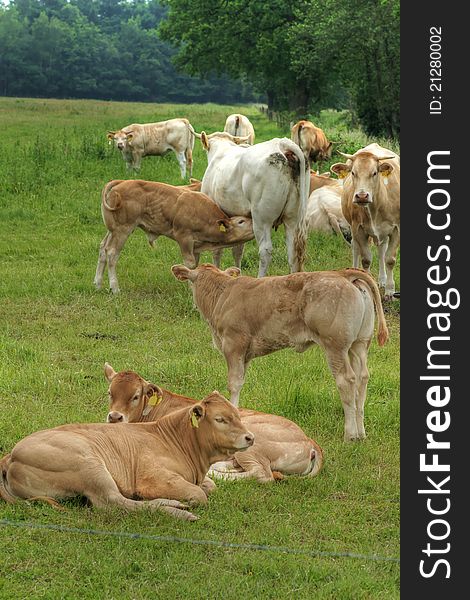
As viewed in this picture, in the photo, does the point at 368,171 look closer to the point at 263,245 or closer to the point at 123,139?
the point at 263,245

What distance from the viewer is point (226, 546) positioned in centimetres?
611

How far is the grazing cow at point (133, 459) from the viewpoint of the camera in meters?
6.62

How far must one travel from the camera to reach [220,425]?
7039 millimetres

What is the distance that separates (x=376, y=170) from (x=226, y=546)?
8.25m

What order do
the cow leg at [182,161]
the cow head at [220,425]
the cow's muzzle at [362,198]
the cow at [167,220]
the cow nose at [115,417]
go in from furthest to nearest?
the cow leg at [182,161] < the cow at [167,220] < the cow's muzzle at [362,198] < the cow nose at [115,417] < the cow head at [220,425]

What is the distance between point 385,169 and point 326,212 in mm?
4058

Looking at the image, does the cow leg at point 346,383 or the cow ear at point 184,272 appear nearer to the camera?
the cow leg at point 346,383

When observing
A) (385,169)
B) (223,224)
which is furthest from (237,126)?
(385,169)

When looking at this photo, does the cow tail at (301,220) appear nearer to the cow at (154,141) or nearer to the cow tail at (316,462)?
the cow tail at (316,462)

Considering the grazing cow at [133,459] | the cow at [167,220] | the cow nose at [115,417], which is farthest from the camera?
the cow at [167,220]

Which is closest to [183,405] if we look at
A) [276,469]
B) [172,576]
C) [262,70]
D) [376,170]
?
[276,469]

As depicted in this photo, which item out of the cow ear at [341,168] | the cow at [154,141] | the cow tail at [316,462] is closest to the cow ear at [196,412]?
the cow tail at [316,462]

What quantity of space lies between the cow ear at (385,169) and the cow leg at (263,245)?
1690 mm

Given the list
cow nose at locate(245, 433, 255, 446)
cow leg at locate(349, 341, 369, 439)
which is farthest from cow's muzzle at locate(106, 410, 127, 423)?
cow leg at locate(349, 341, 369, 439)
